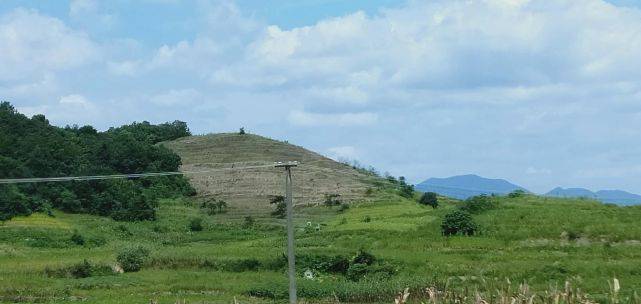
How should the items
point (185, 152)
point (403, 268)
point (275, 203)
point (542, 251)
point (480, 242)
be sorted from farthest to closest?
point (185, 152), point (275, 203), point (480, 242), point (542, 251), point (403, 268)

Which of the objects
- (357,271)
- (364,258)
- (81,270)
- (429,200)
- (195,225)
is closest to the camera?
(357,271)

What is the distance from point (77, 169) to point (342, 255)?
33.1m

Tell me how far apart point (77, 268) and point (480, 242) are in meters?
18.0

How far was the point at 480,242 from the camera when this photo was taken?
36531mm

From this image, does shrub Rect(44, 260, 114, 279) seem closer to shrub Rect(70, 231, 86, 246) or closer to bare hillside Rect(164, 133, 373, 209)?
shrub Rect(70, 231, 86, 246)

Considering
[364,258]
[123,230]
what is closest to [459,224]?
[364,258]

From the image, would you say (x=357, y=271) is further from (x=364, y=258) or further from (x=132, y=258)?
(x=132, y=258)

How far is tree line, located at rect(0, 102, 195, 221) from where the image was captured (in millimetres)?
53812

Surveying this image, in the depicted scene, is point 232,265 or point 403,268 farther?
point 232,265

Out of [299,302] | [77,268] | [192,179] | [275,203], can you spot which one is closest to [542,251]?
[299,302]

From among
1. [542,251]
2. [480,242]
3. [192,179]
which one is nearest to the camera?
[542,251]

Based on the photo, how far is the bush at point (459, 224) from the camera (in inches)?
1505

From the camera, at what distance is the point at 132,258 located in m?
34.8

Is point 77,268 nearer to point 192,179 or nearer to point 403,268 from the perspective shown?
point 403,268
